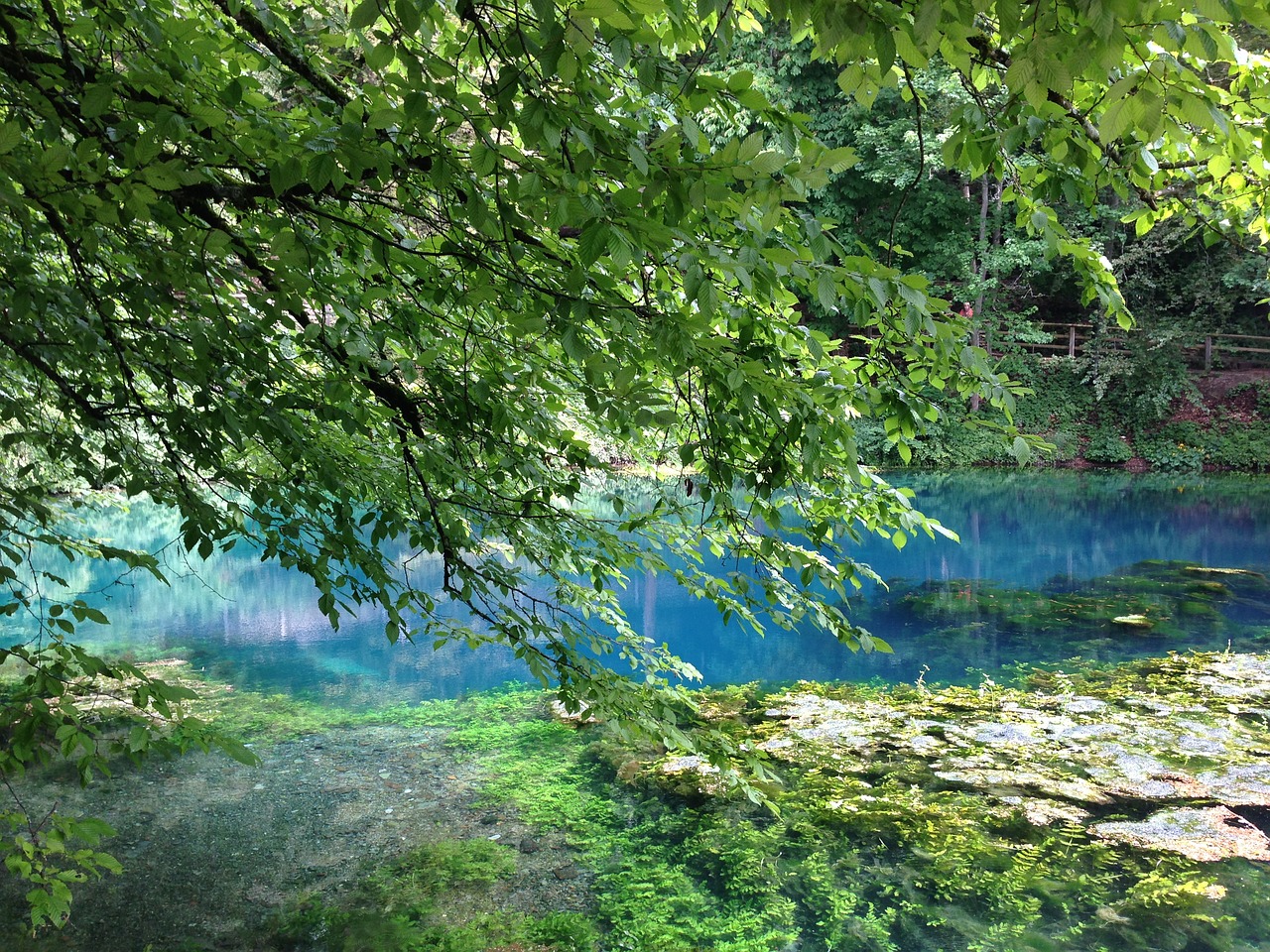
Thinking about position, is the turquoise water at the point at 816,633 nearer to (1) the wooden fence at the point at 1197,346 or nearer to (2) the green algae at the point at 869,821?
(2) the green algae at the point at 869,821

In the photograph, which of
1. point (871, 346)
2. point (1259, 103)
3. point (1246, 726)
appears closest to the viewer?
point (1259, 103)

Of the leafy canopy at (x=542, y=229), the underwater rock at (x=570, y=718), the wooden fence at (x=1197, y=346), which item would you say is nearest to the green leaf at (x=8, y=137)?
the leafy canopy at (x=542, y=229)

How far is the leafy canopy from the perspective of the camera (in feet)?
5.24

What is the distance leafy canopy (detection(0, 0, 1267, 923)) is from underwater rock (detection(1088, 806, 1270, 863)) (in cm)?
334

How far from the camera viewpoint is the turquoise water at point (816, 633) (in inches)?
346

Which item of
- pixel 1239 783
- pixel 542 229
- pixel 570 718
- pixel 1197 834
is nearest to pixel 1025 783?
pixel 1197 834

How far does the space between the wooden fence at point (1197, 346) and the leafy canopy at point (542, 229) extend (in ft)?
65.5

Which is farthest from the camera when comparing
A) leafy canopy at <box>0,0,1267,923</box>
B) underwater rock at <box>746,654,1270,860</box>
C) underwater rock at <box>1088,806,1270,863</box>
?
underwater rock at <box>746,654,1270,860</box>

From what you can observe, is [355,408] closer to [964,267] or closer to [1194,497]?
[1194,497]

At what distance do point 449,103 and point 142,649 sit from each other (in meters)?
9.29

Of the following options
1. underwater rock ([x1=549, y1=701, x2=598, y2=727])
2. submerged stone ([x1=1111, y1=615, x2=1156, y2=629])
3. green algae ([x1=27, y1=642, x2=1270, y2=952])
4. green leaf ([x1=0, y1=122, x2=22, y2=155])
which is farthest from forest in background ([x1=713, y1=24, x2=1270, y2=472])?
green leaf ([x1=0, y1=122, x2=22, y2=155])

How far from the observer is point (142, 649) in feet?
30.9

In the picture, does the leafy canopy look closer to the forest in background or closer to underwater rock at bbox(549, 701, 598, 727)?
underwater rock at bbox(549, 701, 598, 727)

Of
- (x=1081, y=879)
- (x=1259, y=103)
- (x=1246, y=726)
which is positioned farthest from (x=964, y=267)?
(x=1259, y=103)
